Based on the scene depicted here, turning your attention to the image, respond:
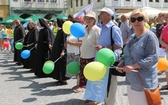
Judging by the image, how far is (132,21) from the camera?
132 inches

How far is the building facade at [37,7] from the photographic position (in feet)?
126

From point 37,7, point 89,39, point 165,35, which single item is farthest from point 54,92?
point 37,7

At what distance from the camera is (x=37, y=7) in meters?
39.3

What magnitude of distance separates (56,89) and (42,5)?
1319 inches

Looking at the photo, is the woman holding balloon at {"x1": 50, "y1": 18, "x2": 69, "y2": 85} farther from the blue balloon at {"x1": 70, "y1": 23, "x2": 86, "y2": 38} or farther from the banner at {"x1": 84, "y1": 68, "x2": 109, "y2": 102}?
the banner at {"x1": 84, "y1": 68, "x2": 109, "y2": 102}

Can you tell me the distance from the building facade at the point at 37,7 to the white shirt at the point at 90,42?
34.3m

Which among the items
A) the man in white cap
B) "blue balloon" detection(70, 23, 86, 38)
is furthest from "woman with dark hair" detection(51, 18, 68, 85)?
the man in white cap

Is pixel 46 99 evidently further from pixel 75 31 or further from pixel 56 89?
pixel 75 31

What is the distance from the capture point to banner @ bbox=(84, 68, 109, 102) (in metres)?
4.50

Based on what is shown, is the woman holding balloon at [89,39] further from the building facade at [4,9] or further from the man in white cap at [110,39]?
the building facade at [4,9]

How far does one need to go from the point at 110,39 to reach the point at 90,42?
850mm

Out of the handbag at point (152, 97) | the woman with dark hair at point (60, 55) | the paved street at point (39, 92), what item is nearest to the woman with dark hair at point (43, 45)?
the paved street at point (39, 92)

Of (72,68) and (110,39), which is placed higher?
(110,39)

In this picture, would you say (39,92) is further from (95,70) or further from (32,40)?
(95,70)
